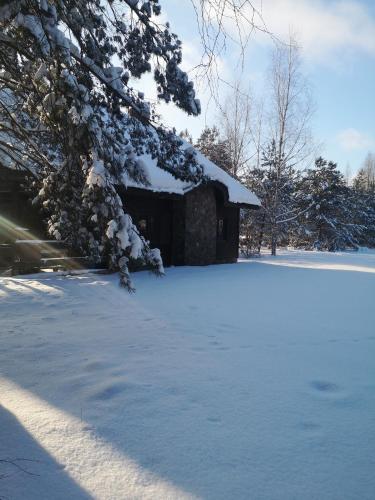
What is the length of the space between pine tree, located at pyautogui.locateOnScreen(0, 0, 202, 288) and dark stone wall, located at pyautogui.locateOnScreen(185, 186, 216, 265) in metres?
8.16

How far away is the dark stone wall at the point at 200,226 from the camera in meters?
14.1

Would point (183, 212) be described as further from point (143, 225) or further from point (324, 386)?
point (324, 386)

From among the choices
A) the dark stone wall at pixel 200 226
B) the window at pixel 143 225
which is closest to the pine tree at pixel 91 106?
the window at pixel 143 225

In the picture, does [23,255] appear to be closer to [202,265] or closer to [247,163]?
[202,265]

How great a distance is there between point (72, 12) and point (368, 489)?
4.96 metres

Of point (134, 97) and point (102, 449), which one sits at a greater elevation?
point (134, 97)

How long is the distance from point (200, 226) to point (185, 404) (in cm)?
1204

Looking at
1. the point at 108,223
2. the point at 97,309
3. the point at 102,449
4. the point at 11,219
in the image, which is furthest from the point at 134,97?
the point at 11,219

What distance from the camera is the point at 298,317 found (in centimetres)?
609

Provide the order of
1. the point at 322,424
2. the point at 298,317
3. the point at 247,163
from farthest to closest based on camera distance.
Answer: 1. the point at 247,163
2. the point at 298,317
3. the point at 322,424

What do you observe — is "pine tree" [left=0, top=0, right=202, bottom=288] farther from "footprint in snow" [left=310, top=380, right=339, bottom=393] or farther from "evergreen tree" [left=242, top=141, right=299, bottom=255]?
"evergreen tree" [left=242, top=141, right=299, bottom=255]

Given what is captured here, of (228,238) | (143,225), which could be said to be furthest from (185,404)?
(228,238)

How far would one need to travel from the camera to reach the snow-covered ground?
6.82 ft

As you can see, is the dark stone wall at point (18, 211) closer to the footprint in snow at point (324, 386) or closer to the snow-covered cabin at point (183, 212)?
the snow-covered cabin at point (183, 212)
